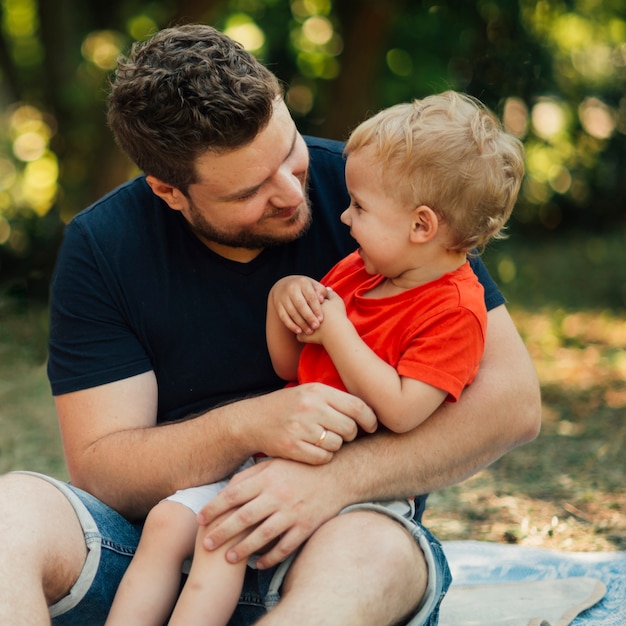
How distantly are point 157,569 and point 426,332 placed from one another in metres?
0.77

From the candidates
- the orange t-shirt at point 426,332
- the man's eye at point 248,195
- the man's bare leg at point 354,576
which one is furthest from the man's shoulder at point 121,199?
the man's bare leg at point 354,576

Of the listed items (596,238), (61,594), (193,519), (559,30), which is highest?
(193,519)

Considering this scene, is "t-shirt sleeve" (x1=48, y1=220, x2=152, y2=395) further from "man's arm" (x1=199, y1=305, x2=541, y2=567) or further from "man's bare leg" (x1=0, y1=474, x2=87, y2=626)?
"man's arm" (x1=199, y1=305, x2=541, y2=567)

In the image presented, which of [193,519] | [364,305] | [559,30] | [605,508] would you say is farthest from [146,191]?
[559,30]

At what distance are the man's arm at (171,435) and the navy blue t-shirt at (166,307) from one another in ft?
0.25

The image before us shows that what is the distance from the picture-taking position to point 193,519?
7.07 ft

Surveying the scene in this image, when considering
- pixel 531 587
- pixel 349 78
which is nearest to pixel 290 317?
pixel 531 587

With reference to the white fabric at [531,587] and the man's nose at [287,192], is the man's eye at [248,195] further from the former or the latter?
the white fabric at [531,587]

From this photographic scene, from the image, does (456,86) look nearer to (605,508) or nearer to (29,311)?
(29,311)

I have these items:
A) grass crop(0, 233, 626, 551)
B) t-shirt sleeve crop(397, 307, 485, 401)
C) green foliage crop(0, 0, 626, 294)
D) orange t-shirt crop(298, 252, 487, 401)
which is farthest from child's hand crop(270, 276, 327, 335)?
green foliage crop(0, 0, 626, 294)

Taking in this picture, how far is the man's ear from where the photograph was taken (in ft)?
8.24

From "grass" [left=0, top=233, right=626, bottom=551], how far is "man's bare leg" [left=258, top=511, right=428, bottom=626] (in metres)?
1.65

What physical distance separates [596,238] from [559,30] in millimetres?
2220

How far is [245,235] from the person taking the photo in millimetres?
2490
